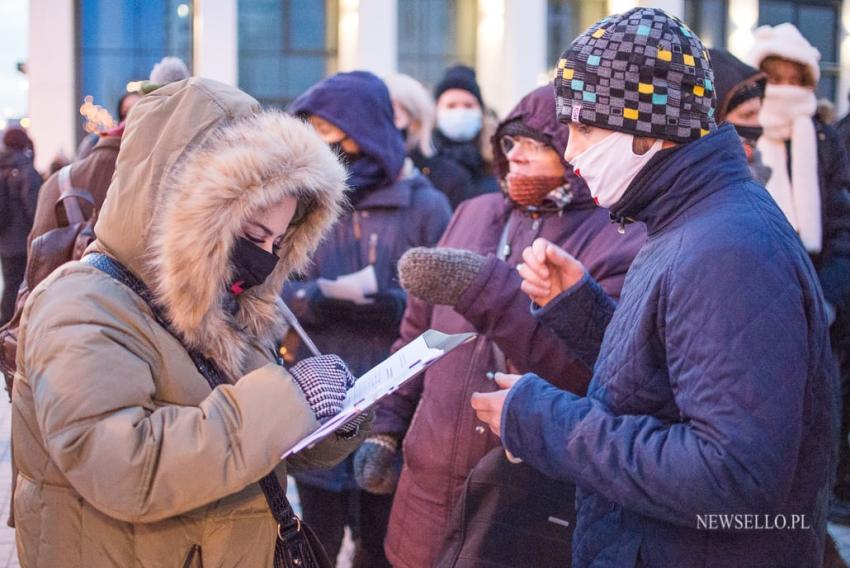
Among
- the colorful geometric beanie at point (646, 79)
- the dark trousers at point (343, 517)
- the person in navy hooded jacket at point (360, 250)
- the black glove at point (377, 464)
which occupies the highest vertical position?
the colorful geometric beanie at point (646, 79)

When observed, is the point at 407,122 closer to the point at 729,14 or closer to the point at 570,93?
the point at 570,93

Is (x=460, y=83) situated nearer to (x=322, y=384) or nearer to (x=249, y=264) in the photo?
(x=249, y=264)

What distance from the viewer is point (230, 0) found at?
56.0 feet

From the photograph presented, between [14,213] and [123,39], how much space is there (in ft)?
30.8

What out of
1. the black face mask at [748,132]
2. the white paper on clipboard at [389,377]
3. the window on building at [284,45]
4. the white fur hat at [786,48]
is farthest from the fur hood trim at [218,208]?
the window on building at [284,45]

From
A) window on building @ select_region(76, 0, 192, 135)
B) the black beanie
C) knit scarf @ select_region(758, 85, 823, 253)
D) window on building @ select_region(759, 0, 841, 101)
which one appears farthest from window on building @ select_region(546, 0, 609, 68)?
knit scarf @ select_region(758, 85, 823, 253)

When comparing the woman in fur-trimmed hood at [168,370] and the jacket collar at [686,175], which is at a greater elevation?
the jacket collar at [686,175]

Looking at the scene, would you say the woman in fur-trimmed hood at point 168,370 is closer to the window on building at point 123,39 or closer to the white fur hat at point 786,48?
the white fur hat at point 786,48

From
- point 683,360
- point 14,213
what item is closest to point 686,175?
point 683,360

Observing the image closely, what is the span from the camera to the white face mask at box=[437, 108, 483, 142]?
22.3 feet

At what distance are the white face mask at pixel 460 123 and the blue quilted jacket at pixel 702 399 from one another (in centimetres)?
472

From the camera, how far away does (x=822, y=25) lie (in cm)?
1955

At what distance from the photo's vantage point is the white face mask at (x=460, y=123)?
6805 mm

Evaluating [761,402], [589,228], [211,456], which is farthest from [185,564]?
[589,228]
